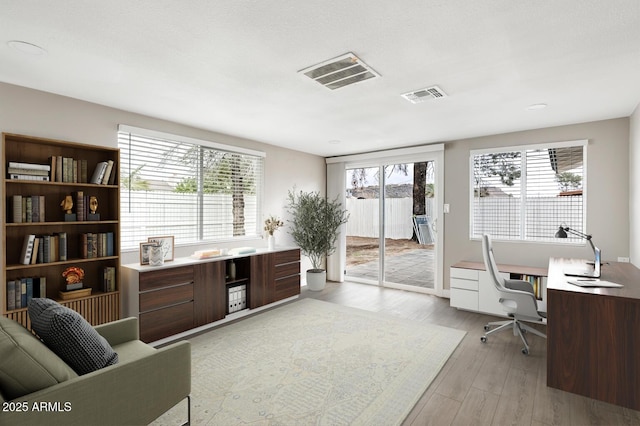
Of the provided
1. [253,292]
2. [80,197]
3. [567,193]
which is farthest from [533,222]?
[80,197]

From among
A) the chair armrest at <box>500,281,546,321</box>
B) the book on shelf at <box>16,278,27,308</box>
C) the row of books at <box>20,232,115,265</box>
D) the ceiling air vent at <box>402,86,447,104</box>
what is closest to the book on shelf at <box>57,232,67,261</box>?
the row of books at <box>20,232,115,265</box>

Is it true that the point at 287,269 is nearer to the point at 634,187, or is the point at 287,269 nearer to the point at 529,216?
the point at 529,216

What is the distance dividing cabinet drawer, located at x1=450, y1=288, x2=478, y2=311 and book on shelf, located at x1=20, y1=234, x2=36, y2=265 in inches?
189

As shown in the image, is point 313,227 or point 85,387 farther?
point 313,227

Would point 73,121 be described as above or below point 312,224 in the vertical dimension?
above

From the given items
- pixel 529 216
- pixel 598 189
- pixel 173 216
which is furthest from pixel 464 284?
pixel 173 216

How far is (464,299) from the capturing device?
438 cm

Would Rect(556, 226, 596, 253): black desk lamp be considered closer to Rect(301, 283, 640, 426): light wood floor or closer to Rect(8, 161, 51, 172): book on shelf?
Rect(301, 283, 640, 426): light wood floor

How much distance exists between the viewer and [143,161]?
378 centimetres

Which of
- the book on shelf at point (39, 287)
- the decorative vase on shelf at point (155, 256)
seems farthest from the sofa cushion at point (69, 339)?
the decorative vase on shelf at point (155, 256)

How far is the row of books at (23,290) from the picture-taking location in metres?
2.71

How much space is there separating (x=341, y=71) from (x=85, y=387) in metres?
2.56

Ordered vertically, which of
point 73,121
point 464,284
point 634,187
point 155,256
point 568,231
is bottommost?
point 464,284

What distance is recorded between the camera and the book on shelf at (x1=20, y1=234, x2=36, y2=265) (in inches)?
109
